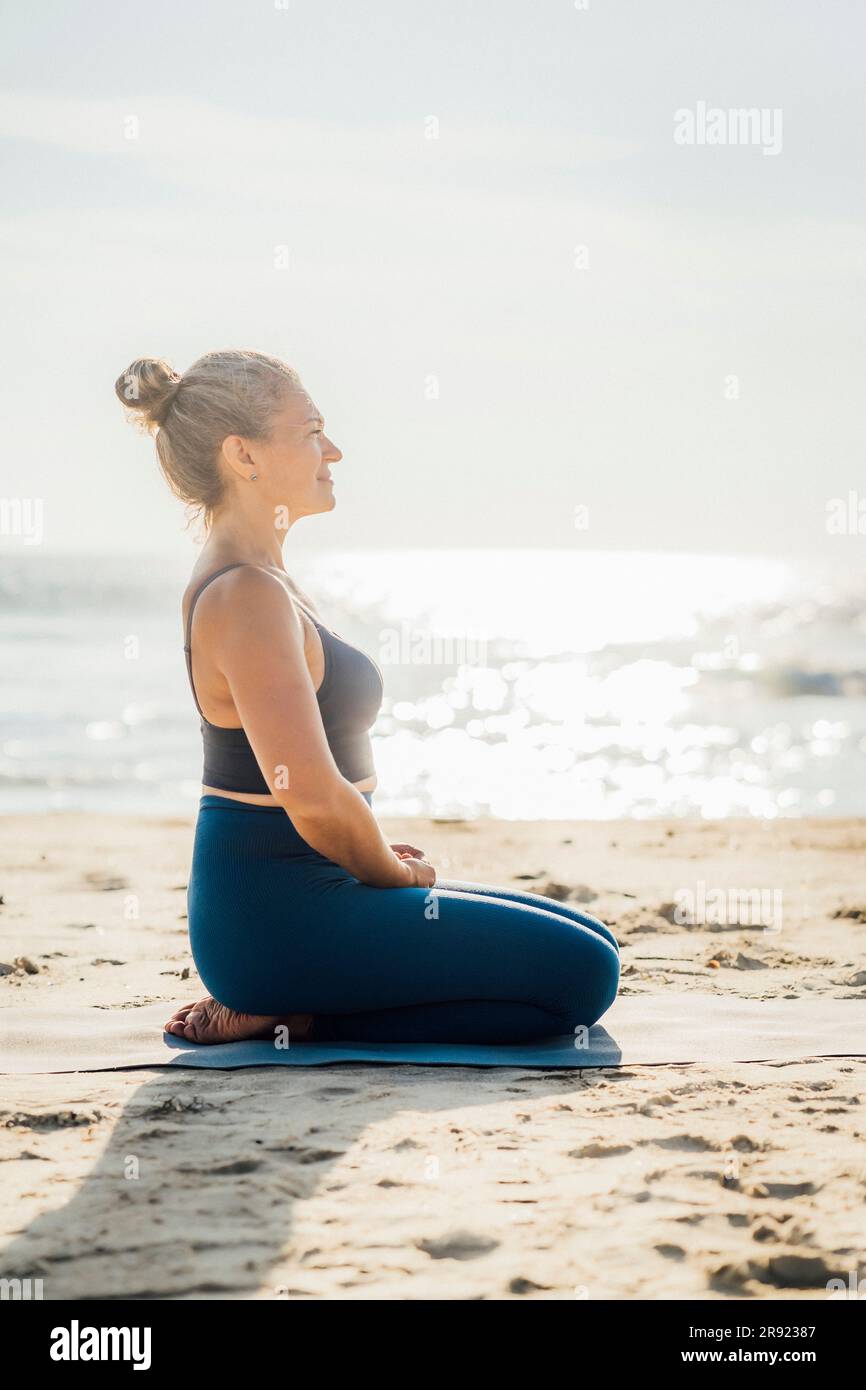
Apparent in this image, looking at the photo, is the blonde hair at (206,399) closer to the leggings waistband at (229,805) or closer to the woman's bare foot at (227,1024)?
the leggings waistband at (229,805)

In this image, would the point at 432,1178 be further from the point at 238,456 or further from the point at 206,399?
the point at 206,399

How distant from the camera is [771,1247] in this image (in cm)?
230

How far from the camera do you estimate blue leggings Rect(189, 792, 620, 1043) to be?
10.8 ft

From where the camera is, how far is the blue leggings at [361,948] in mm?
3297

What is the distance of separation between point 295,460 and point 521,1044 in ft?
5.30

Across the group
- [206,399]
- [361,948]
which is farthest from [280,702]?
[206,399]

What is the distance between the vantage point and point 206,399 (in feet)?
11.1

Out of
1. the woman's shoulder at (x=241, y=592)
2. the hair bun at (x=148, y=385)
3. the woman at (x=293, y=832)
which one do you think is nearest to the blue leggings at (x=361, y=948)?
the woman at (x=293, y=832)

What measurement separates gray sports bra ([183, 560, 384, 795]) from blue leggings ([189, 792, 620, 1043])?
8 cm

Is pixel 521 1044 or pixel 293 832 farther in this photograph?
pixel 521 1044

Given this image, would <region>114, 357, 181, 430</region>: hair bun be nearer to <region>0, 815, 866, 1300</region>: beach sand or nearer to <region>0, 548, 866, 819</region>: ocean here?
<region>0, 815, 866, 1300</region>: beach sand
